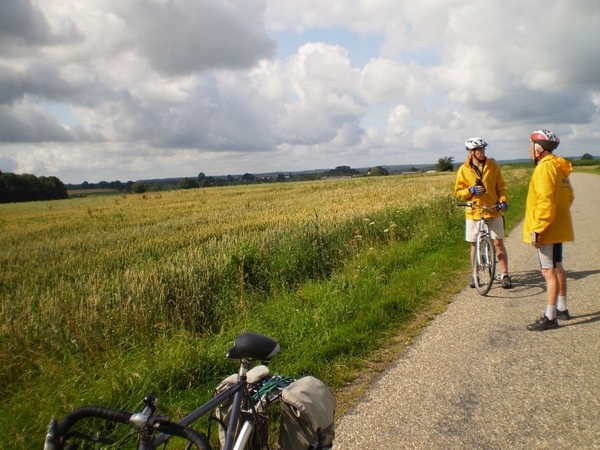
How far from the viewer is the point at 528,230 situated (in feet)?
16.6

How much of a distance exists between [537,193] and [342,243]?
513 cm

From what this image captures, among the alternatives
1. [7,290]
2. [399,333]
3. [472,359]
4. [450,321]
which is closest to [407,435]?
[472,359]

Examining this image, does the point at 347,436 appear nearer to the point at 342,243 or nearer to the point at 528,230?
the point at 528,230

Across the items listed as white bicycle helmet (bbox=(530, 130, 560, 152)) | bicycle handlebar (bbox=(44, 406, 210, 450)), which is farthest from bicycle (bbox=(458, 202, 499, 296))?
bicycle handlebar (bbox=(44, 406, 210, 450))

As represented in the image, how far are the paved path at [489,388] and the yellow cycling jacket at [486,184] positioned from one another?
1759 mm

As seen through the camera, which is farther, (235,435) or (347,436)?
(347,436)

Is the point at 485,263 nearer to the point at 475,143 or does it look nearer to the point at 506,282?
the point at 506,282

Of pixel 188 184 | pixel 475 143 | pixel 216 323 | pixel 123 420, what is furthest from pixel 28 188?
pixel 123 420

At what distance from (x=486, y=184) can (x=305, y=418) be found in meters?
5.67

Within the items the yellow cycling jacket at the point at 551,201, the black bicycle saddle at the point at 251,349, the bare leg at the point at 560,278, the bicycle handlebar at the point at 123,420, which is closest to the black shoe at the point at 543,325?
the bare leg at the point at 560,278

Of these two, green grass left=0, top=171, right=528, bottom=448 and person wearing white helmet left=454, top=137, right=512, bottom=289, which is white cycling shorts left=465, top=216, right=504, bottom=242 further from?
green grass left=0, top=171, right=528, bottom=448

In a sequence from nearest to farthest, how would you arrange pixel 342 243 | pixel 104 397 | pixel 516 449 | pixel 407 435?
pixel 516 449 < pixel 407 435 < pixel 104 397 < pixel 342 243

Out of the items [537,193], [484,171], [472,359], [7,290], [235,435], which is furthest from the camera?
[7,290]

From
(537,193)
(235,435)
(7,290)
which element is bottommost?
(7,290)
